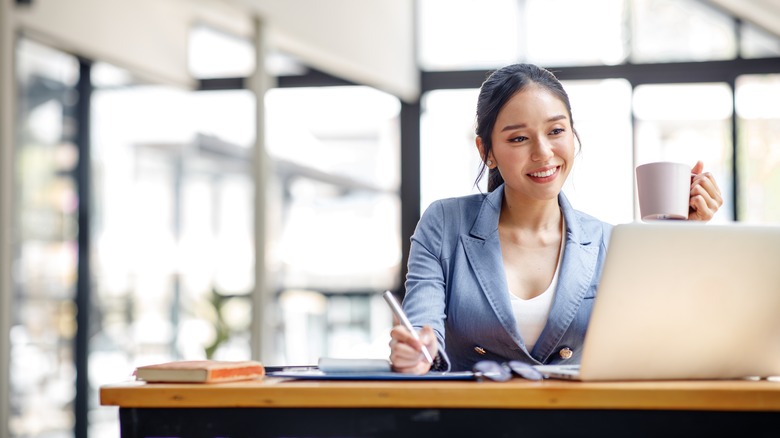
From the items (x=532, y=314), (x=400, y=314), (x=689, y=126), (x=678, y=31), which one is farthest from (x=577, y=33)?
(x=400, y=314)

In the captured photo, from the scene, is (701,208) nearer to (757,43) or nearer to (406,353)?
(406,353)

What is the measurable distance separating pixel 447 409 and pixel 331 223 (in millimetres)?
5511

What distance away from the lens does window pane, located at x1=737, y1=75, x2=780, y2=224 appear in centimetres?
679

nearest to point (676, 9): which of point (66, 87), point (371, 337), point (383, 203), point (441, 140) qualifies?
point (441, 140)

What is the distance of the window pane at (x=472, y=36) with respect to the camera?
7.16m

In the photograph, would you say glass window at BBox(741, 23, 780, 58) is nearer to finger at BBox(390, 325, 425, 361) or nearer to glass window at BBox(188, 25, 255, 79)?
glass window at BBox(188, 25, 255, 79)

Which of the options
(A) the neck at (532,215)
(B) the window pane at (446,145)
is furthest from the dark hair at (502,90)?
(B) the window pane at (446,145)

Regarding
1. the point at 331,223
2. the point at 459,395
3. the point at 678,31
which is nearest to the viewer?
the point at 459,395

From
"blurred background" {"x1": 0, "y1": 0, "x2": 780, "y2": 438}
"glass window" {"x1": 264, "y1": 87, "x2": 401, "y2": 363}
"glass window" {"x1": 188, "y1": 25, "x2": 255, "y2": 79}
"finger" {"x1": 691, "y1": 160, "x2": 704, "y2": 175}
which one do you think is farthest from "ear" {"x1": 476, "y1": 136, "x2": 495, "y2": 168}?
"glass window" {"x1": 188, "y1": 25, "x2": 255, "y2": 79}

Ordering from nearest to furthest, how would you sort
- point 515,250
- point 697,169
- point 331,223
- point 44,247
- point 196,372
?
point 196,372 < point 697,169 < point 515,250 < point 44,247 < point 331,223

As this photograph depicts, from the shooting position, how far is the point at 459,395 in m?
1.40

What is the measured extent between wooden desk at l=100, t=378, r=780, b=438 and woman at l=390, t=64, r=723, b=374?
521 millimetres

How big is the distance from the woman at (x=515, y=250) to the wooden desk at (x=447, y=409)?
521mm

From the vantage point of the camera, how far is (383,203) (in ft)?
23.3
